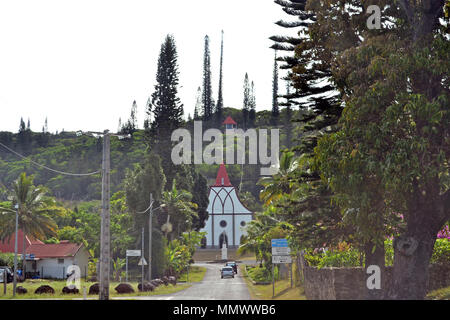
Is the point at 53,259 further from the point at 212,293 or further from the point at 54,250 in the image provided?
the point at 212,293

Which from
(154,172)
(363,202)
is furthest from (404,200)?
(154,172)

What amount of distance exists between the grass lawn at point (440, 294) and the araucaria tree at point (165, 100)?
49.1 m

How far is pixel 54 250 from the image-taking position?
62438mm

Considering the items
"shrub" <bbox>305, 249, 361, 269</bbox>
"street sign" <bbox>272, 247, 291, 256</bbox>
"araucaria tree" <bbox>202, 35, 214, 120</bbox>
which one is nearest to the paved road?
"street sign" <bbox>272, 247, 291, 256</bbox>

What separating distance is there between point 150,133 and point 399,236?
174ft

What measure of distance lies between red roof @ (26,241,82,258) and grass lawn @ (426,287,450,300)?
45.6 meters

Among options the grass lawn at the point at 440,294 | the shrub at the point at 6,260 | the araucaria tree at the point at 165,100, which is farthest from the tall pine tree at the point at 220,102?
the grass lawn at the point at 440,294

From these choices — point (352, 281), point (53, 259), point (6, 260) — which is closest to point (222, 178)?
point (53, 259)

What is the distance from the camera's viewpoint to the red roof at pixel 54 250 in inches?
2415

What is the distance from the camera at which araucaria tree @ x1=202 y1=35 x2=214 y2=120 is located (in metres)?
141

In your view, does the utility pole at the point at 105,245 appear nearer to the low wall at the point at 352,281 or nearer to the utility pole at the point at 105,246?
the utility pole at the point at 105,246

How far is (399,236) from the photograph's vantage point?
19.2 meters

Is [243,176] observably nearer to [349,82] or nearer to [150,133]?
[150,133]
